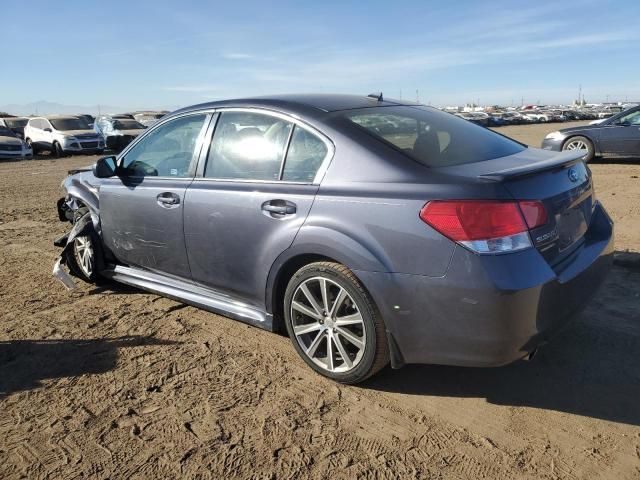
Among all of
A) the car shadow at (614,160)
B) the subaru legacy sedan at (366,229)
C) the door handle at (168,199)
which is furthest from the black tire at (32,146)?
the door handle at (168,199)

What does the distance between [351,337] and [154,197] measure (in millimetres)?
1970

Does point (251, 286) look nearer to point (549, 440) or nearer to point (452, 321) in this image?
point (452, 321)

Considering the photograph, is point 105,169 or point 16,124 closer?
point 105,169

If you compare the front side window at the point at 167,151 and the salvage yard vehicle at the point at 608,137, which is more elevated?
the front side window at the point at 167,151

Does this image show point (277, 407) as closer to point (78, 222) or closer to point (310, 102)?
point (310, 102)

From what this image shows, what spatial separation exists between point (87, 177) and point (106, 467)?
130 inches

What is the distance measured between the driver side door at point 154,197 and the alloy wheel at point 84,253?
21 cm

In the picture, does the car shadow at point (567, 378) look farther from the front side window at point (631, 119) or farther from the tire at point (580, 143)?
the front side window at point (631, 119)

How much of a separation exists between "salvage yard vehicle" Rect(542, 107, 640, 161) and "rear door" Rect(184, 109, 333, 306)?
10865 millimetres

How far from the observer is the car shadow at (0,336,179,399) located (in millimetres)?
3465

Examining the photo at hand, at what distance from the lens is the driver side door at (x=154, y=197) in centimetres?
406

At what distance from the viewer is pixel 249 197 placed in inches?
139

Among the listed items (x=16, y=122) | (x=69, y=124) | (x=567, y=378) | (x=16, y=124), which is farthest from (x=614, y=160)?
(x=16, y=122)

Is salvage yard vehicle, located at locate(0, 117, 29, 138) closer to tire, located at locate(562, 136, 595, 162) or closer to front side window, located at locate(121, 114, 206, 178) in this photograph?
tire, located at locate(562, 136, 595, 162)
